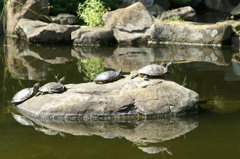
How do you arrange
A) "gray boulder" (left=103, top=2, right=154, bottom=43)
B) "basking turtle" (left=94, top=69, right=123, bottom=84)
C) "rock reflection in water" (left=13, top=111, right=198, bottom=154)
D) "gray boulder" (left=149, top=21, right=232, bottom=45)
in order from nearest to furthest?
"rock reflection in water" (left=13, top=111, right=198, bottom=154) < "basking turtle" (left=94, top=69, right=123, bottom=84) < "gray boulder" (left=149, top=21, right=232, bottom=45) < "gray boulder" (left=103, top=2, right=154, bottom=43)

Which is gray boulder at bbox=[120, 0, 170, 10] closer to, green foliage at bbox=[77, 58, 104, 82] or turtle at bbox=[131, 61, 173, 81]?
green foliage at bbox=[77, 58, 104, 82]

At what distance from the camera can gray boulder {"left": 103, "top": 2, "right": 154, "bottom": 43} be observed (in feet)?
41.6

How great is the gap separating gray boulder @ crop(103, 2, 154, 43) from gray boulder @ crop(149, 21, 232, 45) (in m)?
0.45

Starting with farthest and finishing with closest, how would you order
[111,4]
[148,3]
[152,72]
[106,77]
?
[148,3]
[111,4]
[106,77]
[152,72]

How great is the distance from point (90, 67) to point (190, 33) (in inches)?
196

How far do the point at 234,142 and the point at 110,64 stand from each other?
17.2ft

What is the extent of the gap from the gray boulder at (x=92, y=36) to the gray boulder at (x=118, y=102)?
6.81 metres

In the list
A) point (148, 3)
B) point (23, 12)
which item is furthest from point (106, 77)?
point (148, 3)

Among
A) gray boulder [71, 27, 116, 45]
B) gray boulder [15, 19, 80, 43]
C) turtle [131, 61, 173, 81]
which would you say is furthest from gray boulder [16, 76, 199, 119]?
gray boulder [15, 19, 80, 43]

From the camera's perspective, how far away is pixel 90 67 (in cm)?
859

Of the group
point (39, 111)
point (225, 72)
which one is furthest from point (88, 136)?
point (225, 72)

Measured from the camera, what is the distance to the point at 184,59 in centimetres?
951

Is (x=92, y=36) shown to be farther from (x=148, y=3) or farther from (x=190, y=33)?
(x=148, y=3)

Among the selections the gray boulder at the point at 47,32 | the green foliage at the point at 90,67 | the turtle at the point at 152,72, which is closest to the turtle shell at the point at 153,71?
the turtle at the point at 152,72
